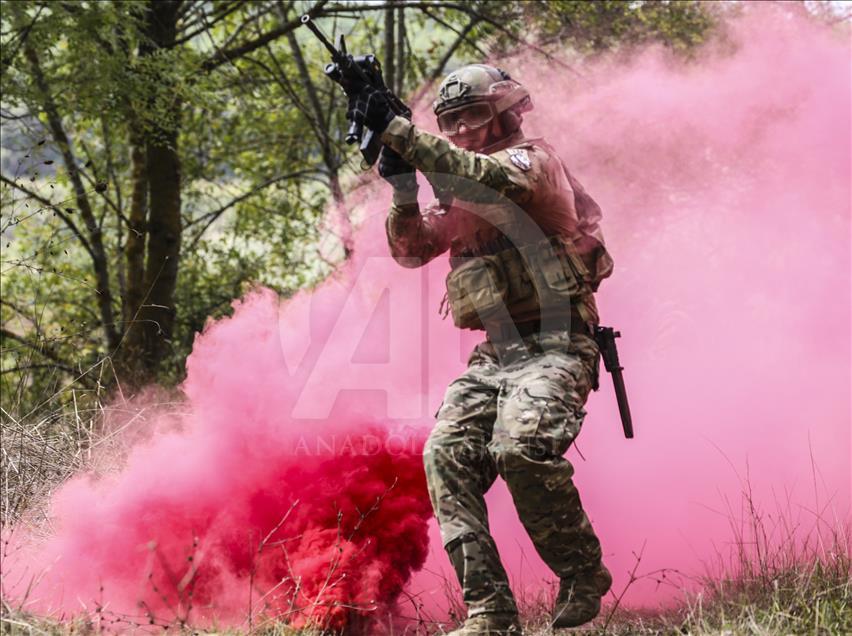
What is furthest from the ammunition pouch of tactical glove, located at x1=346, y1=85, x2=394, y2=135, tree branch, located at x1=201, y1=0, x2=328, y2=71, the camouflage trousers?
tree branch, located at x1=201, y1=0, x2=328, y2=71

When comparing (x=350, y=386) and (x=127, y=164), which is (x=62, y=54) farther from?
(x=350, y=386)

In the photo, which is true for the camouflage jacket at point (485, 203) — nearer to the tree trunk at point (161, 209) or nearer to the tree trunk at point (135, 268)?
the tree trunk at point (135, 268)

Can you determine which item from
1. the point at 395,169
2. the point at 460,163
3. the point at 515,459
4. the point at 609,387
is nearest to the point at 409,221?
the point at 395,169

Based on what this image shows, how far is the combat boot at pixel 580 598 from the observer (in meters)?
3.56

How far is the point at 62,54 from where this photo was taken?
33.3 feet

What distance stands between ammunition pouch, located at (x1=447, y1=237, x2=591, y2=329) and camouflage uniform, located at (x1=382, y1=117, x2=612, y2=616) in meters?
0.09

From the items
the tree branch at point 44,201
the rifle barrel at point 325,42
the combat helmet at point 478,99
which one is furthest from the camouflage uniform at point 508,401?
the tree branch at point 44,201

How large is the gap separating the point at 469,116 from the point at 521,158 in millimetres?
432

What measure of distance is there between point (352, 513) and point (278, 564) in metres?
0.37

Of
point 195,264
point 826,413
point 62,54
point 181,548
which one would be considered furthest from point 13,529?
point 195,264

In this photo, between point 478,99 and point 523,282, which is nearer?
point 523,282

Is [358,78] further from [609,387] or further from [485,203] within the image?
[609,387]

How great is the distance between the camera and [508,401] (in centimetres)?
363

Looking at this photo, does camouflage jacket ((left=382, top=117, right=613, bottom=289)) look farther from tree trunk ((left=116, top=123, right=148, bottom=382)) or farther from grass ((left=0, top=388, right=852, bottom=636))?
tree trunk ((left=116, top=123, right=148, bottom=382))
